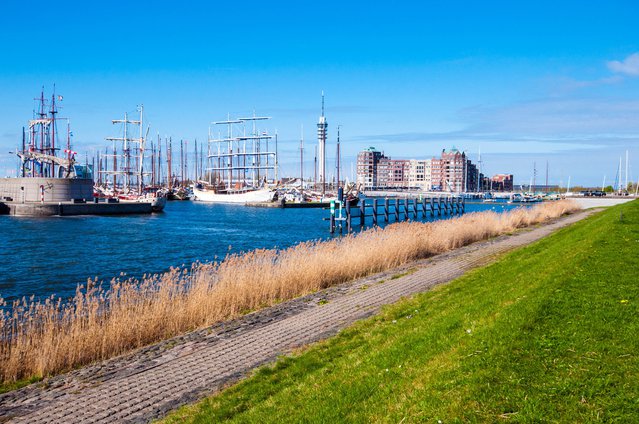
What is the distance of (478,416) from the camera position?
5637 mm

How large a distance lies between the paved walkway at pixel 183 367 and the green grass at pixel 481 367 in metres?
0.71

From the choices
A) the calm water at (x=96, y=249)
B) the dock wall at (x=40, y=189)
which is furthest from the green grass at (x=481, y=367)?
the dock wall at (x=40, y=189)

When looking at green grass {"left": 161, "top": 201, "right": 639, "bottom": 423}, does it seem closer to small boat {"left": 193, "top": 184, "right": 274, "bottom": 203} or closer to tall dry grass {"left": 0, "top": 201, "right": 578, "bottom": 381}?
tall dry grass {"left": 0, "top": 201, "right": 578, "bottom": 381}

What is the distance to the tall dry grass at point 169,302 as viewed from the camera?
10.8 meters

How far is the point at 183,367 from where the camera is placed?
9.80 metres

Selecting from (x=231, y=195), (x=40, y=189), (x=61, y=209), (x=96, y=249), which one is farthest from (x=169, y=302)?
(x=231, y=195)

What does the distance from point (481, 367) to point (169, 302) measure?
8.98m

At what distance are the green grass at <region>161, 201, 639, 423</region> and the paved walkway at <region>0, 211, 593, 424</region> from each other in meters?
0.71

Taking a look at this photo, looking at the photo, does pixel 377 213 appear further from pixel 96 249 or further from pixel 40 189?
pixel 40 189

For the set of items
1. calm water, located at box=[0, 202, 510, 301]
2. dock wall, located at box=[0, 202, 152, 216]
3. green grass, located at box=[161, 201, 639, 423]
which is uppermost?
green grass, located at box=[161, 201, 639, 423]

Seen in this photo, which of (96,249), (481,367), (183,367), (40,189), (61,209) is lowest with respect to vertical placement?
(96,249)

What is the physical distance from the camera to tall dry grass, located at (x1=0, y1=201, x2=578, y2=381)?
35.6 feet

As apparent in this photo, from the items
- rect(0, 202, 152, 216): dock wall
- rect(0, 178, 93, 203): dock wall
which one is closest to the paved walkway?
rect(0, 202, 152, 216): dock wall

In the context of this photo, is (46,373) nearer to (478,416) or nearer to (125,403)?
(125,403)
